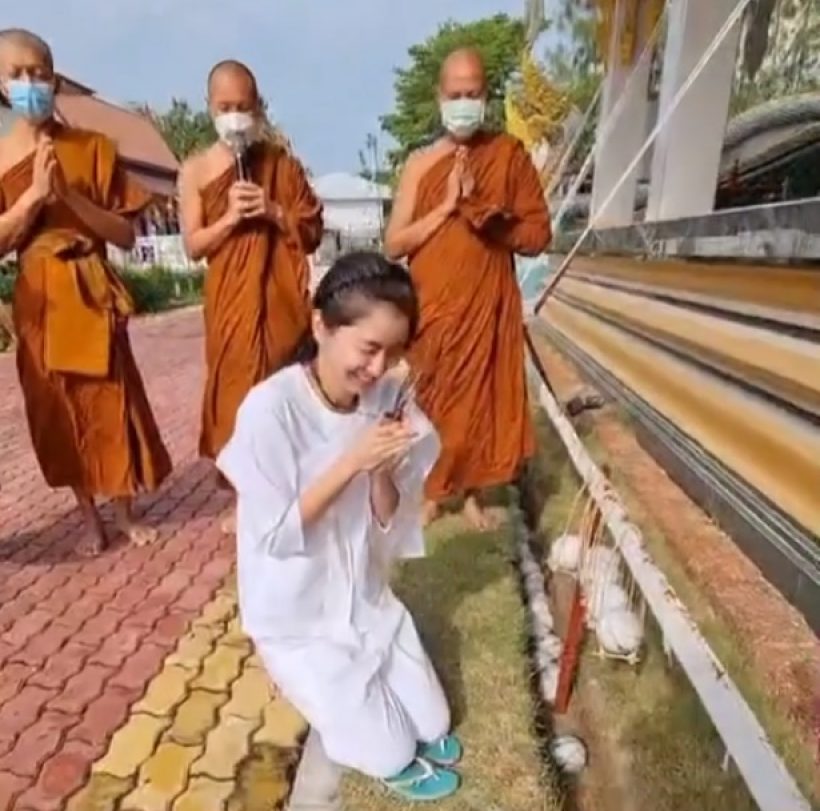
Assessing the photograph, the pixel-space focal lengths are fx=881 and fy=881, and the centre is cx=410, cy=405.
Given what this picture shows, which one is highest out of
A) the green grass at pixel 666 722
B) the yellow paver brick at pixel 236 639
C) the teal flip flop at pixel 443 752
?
the green grass at pixel 666 722

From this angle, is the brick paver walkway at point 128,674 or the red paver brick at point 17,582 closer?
the brick paver walkway at point 128,674

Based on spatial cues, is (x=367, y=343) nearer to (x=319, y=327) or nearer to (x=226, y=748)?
(x=319, y=327)

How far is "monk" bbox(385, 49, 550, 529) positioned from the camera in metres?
3.06

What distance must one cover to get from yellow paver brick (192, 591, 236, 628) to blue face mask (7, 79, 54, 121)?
1671 mm

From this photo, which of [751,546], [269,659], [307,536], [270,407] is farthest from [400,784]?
[751,546]

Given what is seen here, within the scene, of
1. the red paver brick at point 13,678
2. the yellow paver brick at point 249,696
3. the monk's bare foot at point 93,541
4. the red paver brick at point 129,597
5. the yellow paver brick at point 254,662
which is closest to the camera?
the yellow paver brick at point 249,696

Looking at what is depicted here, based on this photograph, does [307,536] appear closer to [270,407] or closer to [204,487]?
[270,407]

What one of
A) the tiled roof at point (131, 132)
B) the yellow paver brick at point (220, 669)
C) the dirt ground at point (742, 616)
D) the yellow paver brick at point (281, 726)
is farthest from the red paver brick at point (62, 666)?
the tiled roof at point (131, 132)

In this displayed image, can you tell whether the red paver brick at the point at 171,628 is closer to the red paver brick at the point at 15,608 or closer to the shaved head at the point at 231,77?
the red paver brick at the point at 15,608

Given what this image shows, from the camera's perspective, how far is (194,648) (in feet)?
8.40

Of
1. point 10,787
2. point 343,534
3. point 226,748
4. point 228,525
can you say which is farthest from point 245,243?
point 10,787

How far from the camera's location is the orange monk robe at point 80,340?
9.71 feet

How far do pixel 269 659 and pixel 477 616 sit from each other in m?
0.89

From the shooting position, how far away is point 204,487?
421 centimetres
